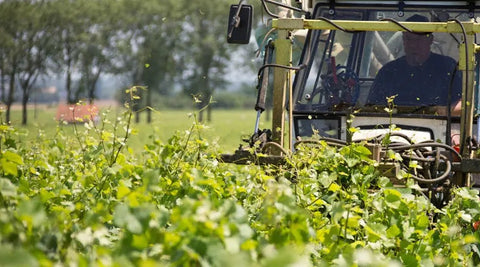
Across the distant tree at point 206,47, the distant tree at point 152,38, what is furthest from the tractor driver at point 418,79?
the distant tree at point 206,47

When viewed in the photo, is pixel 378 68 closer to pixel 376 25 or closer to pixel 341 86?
pixel 341 86

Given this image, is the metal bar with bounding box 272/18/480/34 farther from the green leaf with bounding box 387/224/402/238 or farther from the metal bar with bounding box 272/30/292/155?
the green leaf with bounding box 387/224/402/238

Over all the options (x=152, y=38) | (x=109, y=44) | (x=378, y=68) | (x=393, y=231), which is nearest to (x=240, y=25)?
(x=378, y=68)

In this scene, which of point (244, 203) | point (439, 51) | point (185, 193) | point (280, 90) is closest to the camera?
point (185, 193)

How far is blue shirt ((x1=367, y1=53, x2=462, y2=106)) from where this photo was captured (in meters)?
7.18

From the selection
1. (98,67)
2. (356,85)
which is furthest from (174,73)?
(356,85)

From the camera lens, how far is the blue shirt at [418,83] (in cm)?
718

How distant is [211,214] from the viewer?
3.32 m

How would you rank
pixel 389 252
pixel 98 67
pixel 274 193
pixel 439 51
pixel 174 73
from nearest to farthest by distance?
1. pixel 274 193
2. pixel 389 252
3. pixel 439 51
4. pixel 98 67
5. pixel 174 73

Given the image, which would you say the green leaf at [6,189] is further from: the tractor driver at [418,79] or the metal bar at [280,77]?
the tractor driver at [418,79]

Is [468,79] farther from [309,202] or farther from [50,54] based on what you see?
[50,54]

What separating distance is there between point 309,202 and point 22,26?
36.0 metres

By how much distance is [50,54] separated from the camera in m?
40.2

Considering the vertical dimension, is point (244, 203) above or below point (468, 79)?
below
